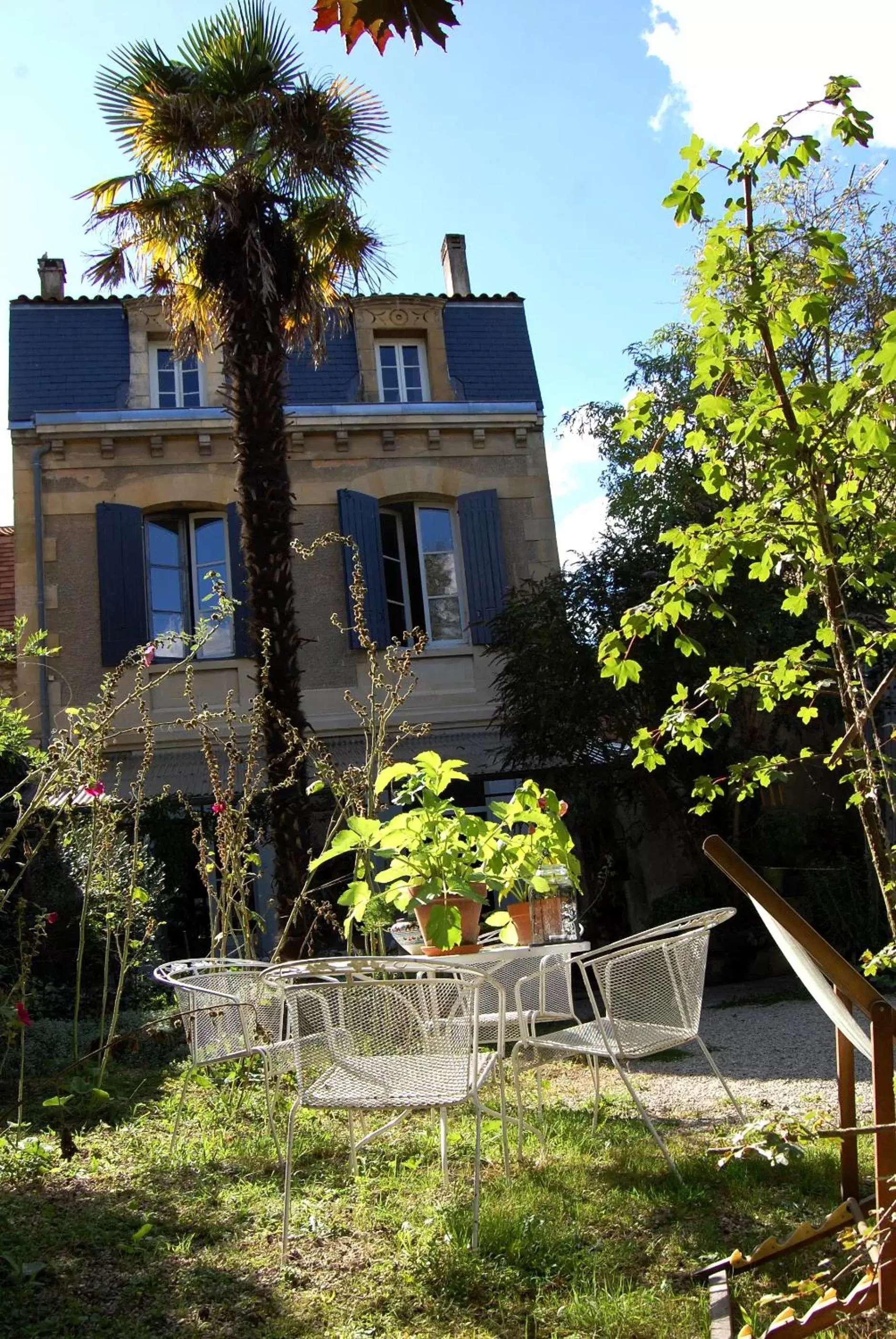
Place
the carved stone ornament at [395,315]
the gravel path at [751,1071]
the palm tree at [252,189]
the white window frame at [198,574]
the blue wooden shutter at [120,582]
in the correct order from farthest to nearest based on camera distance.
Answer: the carved stone ornament at [395,315], the white window frame at [198,574], the blue wooden shutter at [120,582], the palm tree at [252,189], the gravel path at [751,1071]

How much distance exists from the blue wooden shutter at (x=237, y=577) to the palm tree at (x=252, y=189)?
2921 mm

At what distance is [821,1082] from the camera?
5258 mm

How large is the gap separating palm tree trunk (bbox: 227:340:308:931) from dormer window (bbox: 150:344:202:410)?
462cm

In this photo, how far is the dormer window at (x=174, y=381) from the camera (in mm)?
13242

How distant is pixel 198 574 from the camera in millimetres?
12836

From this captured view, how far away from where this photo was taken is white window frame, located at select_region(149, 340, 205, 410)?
13.2m

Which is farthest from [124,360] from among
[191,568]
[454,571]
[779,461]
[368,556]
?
[779,461]

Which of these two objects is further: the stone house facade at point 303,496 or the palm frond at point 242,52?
the stone house facade at point 303,496

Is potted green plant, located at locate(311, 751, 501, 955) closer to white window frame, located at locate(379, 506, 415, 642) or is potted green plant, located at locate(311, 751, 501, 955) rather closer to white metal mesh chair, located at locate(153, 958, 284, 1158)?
white metal mesh chair, located at locate(153, 958, 284, 1158)

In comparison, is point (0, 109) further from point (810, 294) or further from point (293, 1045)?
point (293, 1045)

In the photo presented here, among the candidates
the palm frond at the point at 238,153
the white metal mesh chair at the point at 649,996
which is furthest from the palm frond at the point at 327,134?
the white metal mesh chair at the point at 649,996

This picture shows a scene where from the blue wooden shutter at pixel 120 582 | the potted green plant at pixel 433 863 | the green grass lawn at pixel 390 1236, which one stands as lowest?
the green grass lawn at pixel 390 1236

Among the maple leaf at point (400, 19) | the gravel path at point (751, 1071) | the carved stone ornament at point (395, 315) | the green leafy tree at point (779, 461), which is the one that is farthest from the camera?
the carved stone ornament at point (395, 315)

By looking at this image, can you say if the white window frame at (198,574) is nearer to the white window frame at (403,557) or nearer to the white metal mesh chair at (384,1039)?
the white window frame at (403,557)
